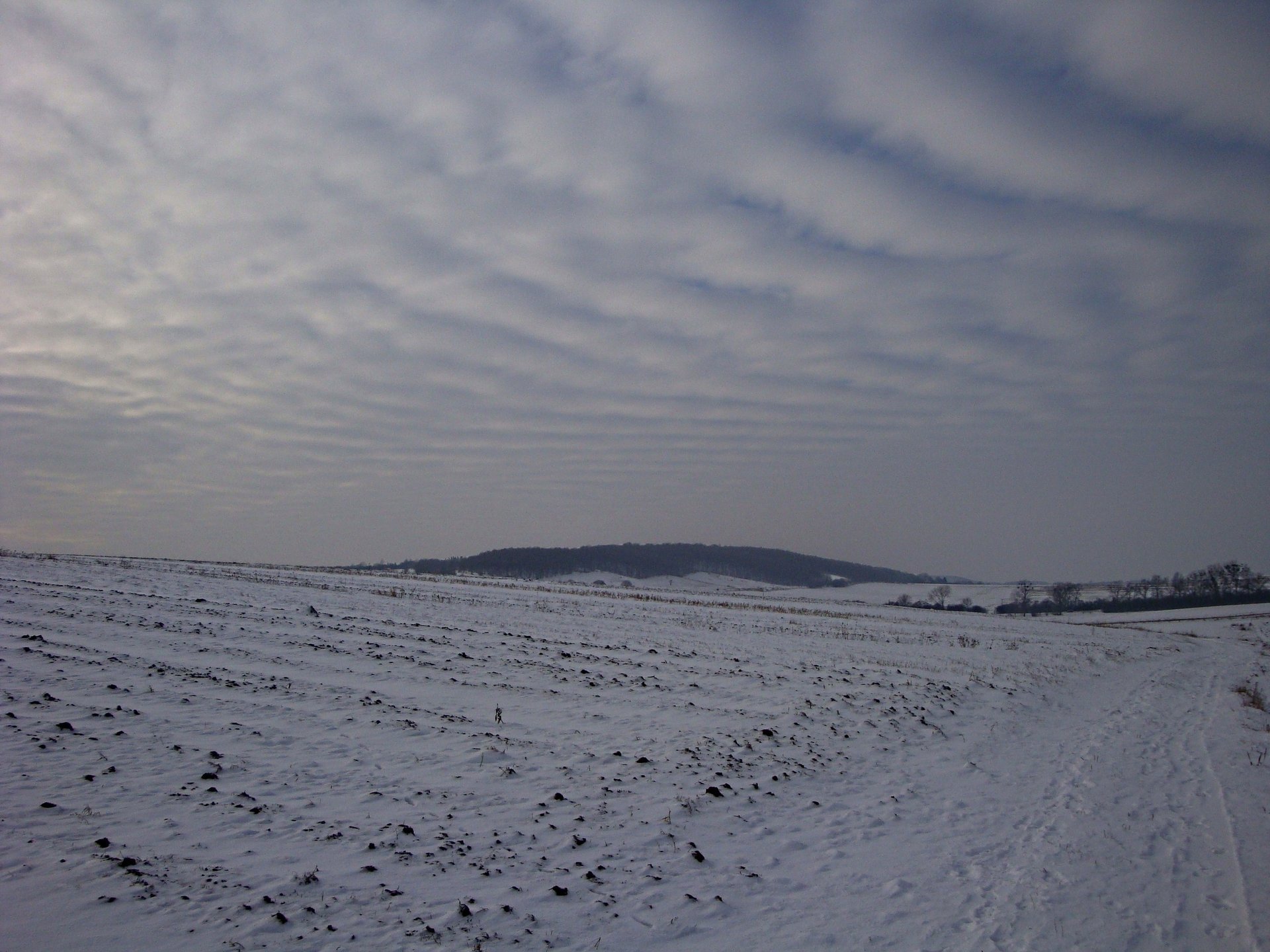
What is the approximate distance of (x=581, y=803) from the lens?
10.0 metres

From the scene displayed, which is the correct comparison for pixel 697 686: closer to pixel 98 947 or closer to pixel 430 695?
pixel 430 695

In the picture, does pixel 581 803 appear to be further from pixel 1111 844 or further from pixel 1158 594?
pixel 1158 594

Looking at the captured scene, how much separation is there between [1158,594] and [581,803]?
225 m

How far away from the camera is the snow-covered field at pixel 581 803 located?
6871 millimetres

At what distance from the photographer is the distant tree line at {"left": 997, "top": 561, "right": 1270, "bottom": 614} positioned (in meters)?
136

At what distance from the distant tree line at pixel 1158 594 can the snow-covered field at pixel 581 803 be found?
134714 mm

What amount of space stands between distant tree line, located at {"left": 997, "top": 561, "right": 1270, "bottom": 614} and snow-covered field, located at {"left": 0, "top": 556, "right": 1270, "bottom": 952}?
134714 millimetres

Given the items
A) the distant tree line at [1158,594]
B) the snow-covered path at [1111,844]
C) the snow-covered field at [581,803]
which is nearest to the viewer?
the snow-covered field at [581,803]

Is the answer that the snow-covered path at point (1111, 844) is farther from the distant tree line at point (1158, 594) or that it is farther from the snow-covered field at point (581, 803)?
the distant tree line at point (1158, 594)

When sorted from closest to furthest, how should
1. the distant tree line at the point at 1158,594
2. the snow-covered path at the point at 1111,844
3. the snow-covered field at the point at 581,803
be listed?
the snow-covered field at the point at 581,803 → the snow-covered path at the point at 1111,844 → the distant tree line at the point at 1158,594

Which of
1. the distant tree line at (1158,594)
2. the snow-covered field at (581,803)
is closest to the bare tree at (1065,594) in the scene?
the distant tree line at (1158,594)

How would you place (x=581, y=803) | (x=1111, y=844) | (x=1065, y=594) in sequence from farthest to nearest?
(x=1065, y=594) → (x=581, y=803) → (x=1111, y=844)

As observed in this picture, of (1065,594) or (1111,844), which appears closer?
(1111,844)

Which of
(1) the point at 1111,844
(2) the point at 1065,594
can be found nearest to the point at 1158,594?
(2) the point at 1065,594
